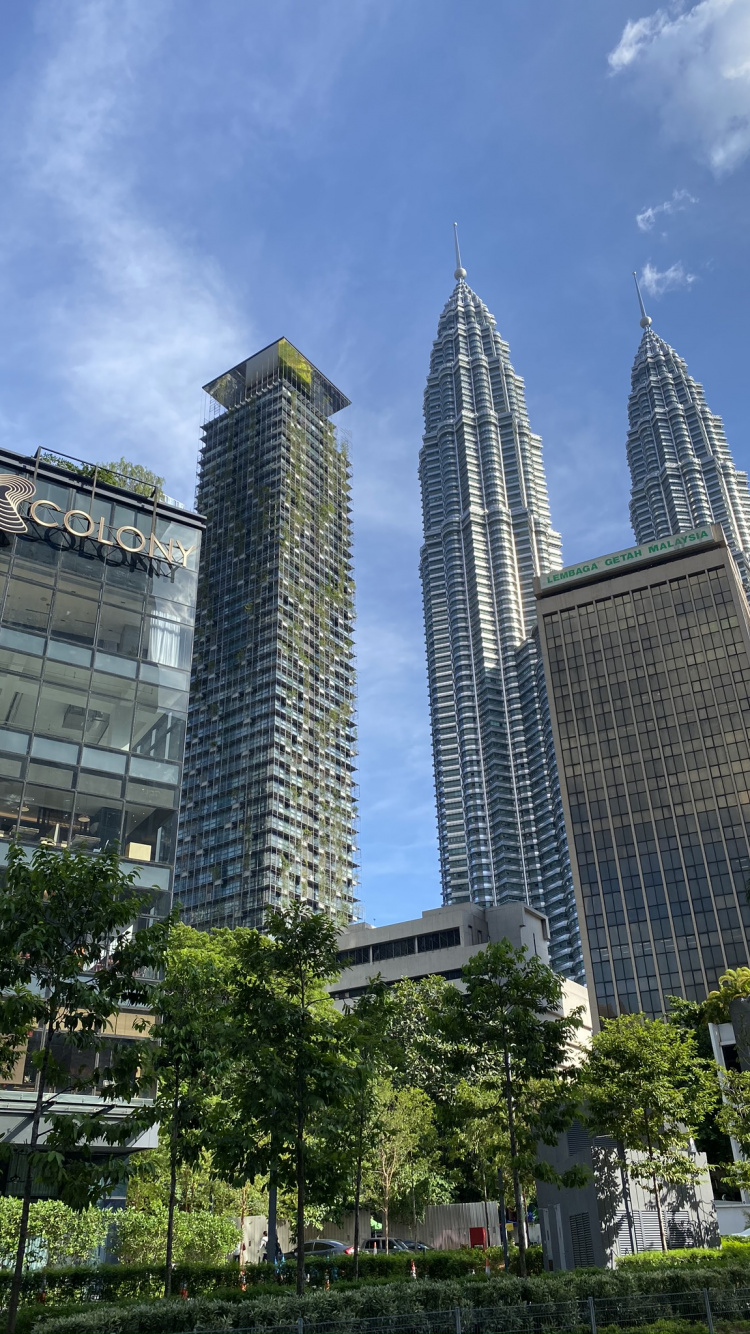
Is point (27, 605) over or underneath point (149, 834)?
over

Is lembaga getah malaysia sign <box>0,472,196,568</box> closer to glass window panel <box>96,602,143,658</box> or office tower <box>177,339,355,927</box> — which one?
glass window panel <box>96,602,143,658</box>

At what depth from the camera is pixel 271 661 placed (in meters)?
132

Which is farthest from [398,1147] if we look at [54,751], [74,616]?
[74,616]

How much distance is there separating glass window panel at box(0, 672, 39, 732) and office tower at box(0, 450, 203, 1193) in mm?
43

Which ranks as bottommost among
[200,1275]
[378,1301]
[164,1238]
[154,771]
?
[378,1301]

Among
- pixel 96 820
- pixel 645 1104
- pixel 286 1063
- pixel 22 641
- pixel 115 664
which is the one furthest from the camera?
pixel 115 664

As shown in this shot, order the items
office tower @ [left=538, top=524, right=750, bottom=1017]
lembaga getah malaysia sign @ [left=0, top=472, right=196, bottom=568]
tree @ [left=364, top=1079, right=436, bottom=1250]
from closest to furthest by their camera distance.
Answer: lembaga getah malaysia sign @ [left=0, top=472, right=196, bottom=568]
tree @ [left=364, top=1079, right=436, bottom=1250]
office tower @ [left=538, top=524, right=750, bottom=1017]

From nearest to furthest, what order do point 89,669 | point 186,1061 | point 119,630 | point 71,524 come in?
point 186,1061 < point 89,669 < point 119,630 < point 71,524

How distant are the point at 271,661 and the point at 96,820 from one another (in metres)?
95.2

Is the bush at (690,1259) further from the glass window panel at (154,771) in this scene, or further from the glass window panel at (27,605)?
the glass window panel at (27,605)

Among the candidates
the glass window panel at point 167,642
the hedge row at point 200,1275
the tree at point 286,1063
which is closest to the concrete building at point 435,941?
the hedge row at point 200,1275

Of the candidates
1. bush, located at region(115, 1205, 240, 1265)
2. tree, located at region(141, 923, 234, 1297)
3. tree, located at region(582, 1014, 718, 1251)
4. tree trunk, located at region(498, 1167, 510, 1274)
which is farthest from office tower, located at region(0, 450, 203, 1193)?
tree, located at region(582, 1014, 718, 1251)

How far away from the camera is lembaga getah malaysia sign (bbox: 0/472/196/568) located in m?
40.8

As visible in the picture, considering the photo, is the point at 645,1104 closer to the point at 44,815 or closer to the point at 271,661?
the point at 44,815
